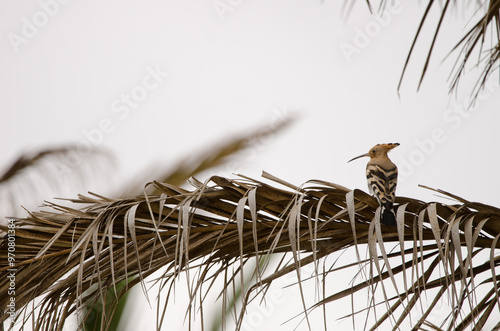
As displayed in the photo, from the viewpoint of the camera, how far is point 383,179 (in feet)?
6.93

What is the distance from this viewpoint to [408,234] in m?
1.94

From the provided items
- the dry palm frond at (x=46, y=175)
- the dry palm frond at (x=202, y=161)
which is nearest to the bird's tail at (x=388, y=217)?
the dry palm frond at (x=202, y=161)

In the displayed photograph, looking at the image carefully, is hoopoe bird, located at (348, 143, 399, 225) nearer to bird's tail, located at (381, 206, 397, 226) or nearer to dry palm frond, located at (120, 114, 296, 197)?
bird's tail, located at (381, 206, 397, 226)

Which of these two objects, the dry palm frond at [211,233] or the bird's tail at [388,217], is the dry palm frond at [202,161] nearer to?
the dry palm frond at [211,233]

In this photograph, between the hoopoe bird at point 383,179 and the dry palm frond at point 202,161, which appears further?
the dry palm frond at point 202,161

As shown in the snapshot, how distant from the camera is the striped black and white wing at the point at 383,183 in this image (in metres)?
1.93

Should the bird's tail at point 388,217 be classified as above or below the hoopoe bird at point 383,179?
below

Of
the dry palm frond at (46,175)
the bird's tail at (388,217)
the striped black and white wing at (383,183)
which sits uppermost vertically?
the dry palm frond at (46,175)

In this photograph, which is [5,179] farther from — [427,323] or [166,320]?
[427,323]

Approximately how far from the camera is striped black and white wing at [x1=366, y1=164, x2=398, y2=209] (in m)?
1.93

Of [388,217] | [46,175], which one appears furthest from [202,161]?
[388,217]

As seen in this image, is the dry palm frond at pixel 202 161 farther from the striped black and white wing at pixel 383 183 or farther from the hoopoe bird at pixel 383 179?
the striped black and white wing at pixel 383 183

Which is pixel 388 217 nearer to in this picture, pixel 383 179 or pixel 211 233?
pixel 383 179

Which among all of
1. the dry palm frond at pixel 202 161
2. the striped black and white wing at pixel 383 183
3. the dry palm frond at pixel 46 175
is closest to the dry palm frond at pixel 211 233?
the striped black and white wing at pixel 383 183
